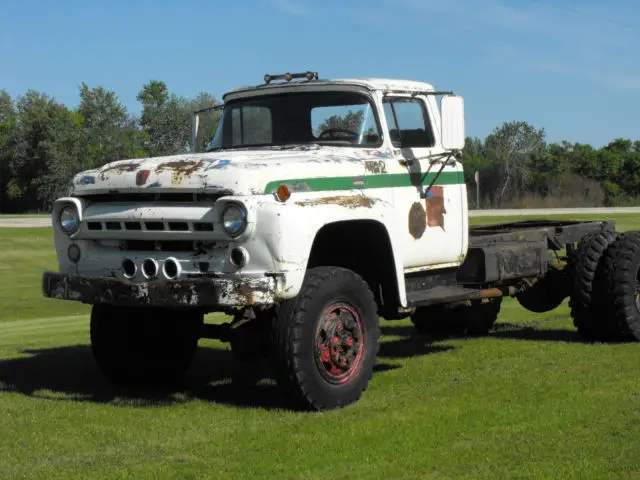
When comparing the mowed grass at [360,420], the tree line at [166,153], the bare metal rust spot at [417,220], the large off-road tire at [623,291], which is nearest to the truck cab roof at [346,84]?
the bare metal rust spot at [417,220]

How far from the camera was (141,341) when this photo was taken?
9.09 meters

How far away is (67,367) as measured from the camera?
32.6 ft

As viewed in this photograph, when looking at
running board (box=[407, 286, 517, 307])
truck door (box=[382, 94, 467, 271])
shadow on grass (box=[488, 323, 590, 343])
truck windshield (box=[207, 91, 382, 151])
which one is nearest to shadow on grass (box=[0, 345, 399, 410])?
running board (box=[407, 286, 517, 307])

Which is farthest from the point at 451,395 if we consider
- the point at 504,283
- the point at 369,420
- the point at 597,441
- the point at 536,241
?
the point at 536,241

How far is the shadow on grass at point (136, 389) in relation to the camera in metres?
8.42

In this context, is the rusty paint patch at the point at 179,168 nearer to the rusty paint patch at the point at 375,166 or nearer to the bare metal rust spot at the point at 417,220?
the rusty paint patch at the point at 375,166

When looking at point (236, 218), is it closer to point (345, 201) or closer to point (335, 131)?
point (345, 201)

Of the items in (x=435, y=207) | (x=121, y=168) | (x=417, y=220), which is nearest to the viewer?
(x=121, y=168)

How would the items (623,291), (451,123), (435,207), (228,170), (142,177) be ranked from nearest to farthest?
(228,170) < (142,177) < (451,123) < (435,207) < (623,291)

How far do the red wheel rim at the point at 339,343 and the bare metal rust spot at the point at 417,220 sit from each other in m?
1.07

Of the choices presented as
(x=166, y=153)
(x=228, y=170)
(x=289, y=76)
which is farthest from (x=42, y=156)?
(x=228, y=170)

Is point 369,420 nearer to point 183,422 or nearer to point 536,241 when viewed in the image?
point 183,422

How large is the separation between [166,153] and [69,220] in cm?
6255

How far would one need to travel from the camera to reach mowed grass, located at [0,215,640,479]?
20.1 ft
